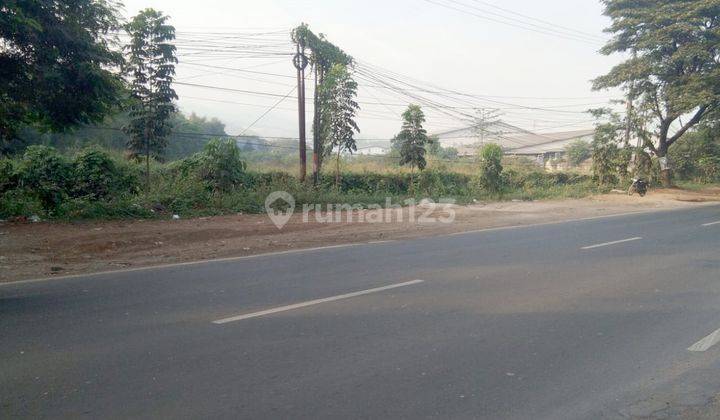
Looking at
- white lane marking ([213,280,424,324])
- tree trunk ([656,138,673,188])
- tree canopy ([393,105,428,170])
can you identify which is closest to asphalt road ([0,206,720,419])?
white lane marking ([213,280,424,324])

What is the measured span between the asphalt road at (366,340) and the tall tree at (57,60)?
402 centimetres

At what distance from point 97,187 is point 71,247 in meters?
5.89

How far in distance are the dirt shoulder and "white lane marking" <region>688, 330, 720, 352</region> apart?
8.06 m

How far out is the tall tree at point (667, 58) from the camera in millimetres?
28609

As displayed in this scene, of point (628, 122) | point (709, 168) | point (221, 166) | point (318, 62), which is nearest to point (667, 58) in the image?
point (628, 122)

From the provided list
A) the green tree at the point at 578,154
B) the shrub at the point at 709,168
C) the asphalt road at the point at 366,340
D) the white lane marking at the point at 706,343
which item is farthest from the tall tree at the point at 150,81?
the green tree at the point at 578,154

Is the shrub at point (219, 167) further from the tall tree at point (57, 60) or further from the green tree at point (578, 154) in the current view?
the green tree at point (578, 154)

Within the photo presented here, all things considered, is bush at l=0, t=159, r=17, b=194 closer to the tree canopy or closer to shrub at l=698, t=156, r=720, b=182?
the tree canopy

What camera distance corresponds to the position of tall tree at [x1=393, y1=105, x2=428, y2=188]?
28609mm

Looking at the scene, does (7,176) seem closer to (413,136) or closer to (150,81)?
(150,81)

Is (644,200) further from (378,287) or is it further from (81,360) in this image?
(81,360)

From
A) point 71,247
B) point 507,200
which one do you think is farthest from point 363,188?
point 71,247

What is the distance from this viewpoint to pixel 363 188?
26641 mm

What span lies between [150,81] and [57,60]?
959 centimetres
